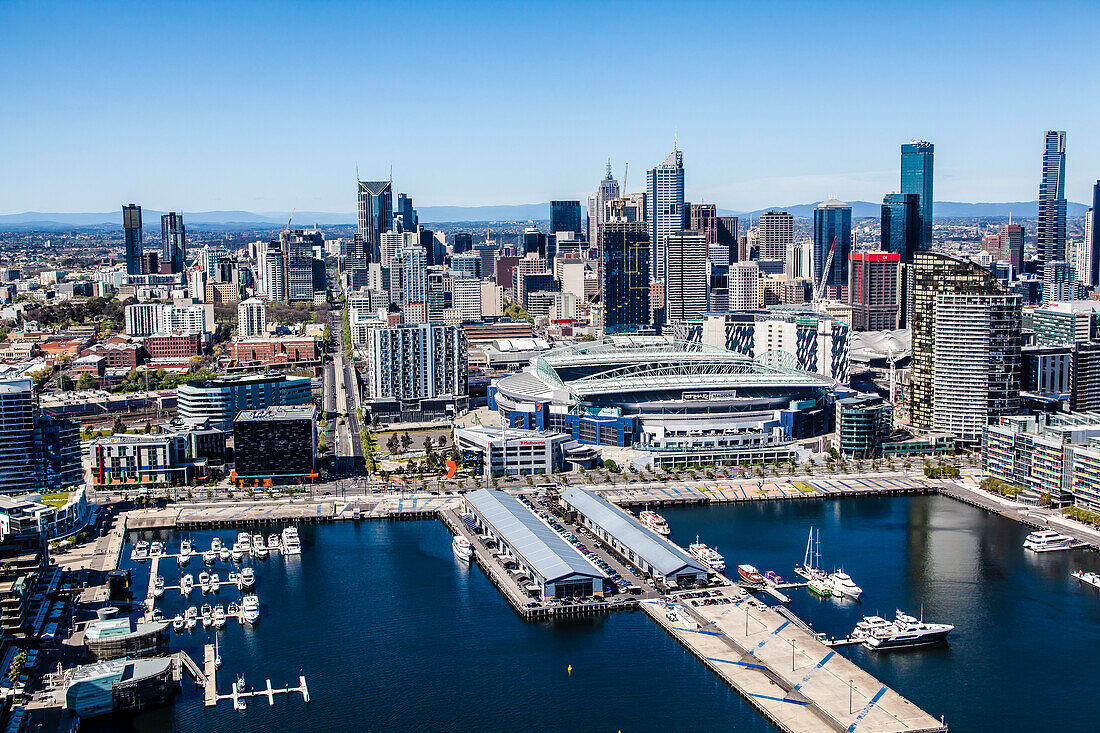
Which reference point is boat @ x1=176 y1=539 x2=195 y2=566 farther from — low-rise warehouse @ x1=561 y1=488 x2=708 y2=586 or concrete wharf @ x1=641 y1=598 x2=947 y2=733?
concrete wharf @ x1=641 y1=598 x2=947 y2=733

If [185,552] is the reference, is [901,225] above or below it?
above

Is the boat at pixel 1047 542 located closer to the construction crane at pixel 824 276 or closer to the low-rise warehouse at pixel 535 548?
the low-rise warehouse at pixel 535 548

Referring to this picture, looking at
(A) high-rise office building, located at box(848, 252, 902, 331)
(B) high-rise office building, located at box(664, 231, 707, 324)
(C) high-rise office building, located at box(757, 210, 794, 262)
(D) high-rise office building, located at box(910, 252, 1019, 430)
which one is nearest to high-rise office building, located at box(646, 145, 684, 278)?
(C) high-rise office building, located at box(757, 210, 794, 262)

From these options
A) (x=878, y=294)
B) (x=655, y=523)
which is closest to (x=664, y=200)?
(x=878, y=294)

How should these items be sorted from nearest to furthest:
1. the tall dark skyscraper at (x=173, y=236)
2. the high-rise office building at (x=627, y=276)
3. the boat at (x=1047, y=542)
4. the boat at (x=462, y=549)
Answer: the boat at (x=462, y=549), the boat at (x=1047, y=542), the high-rise office building at (x=627, y=276), the tall dark skyscraper at (x=173, y=236)

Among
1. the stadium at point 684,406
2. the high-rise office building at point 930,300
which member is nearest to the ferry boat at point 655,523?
the stadium at point 684,406

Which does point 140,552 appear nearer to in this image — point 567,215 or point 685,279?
point 685,279
